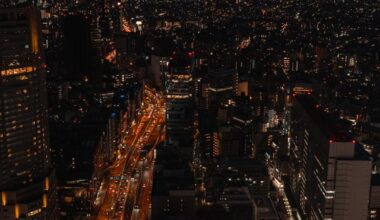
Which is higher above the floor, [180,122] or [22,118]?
[22,118]

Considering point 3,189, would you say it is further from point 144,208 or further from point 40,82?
point 144,208

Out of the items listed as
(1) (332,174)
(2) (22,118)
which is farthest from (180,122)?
(2) (22,118)

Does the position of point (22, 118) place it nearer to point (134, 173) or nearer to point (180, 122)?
point (134, 173)

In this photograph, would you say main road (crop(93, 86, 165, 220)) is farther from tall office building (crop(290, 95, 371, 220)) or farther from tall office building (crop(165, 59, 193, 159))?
tall office building (crop(290, 95, 371, 220))

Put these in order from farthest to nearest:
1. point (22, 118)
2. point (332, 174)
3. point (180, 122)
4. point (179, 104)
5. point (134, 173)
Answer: point (179, 104) < point (180, 122) < point (134, 173) < point (332, 174) < point (22, 118)

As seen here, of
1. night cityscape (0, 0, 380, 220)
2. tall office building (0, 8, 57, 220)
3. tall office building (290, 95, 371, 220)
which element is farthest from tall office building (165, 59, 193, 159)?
tall office building (0, 8, 57, 220)

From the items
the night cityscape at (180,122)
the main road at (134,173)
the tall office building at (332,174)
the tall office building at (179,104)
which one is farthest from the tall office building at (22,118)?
the tall office building at (179,104)

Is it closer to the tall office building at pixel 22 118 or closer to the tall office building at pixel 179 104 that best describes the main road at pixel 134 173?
the tall office building at pixel 179 104
